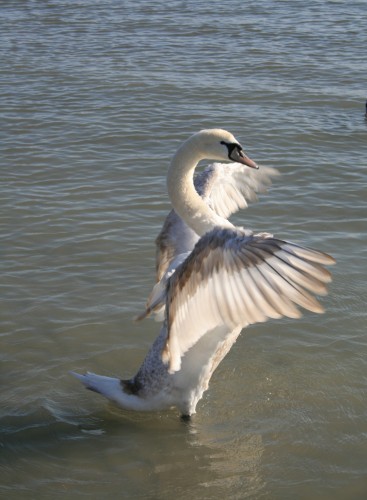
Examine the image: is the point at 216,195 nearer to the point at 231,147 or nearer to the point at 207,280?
the point at 231,147

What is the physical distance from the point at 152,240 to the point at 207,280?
3.53 m

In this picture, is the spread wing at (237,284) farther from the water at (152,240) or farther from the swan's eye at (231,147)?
the swan's eye at (231,147)

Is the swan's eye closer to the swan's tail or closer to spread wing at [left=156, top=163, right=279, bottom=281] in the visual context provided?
spread wing at [left=156, top=163, right=279, bottom=281]

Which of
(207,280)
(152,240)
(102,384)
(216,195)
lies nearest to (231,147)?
(207,280)

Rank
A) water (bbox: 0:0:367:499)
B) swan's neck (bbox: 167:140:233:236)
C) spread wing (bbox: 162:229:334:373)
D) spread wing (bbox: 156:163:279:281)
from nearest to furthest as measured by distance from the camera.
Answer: spread wing (bbox: 162:229:334:373), water (bbox: 0:0:367:499), swan's neck (bbox: 167:140:233:236), spread wing (bbox: 156:163:279:281)

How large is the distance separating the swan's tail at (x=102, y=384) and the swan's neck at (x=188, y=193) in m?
1.15

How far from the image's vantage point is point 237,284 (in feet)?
14.9

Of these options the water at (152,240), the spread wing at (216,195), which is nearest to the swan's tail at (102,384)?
the water at (152,240)

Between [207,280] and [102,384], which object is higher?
[207,280]

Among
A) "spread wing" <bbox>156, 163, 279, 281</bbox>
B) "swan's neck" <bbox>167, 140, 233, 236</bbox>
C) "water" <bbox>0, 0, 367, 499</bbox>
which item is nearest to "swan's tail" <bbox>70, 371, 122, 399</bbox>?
"water" <bbox>0, 0, 367, 499</bbox>

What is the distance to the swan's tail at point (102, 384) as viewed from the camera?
581cm

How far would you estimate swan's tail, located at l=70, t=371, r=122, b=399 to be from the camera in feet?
Result: 19.1

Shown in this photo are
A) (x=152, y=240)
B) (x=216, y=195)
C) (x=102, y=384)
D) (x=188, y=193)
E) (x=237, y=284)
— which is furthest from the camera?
(x=152, y=240)

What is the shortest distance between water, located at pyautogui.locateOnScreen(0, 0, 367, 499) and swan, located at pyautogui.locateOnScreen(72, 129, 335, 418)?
0.97ft
